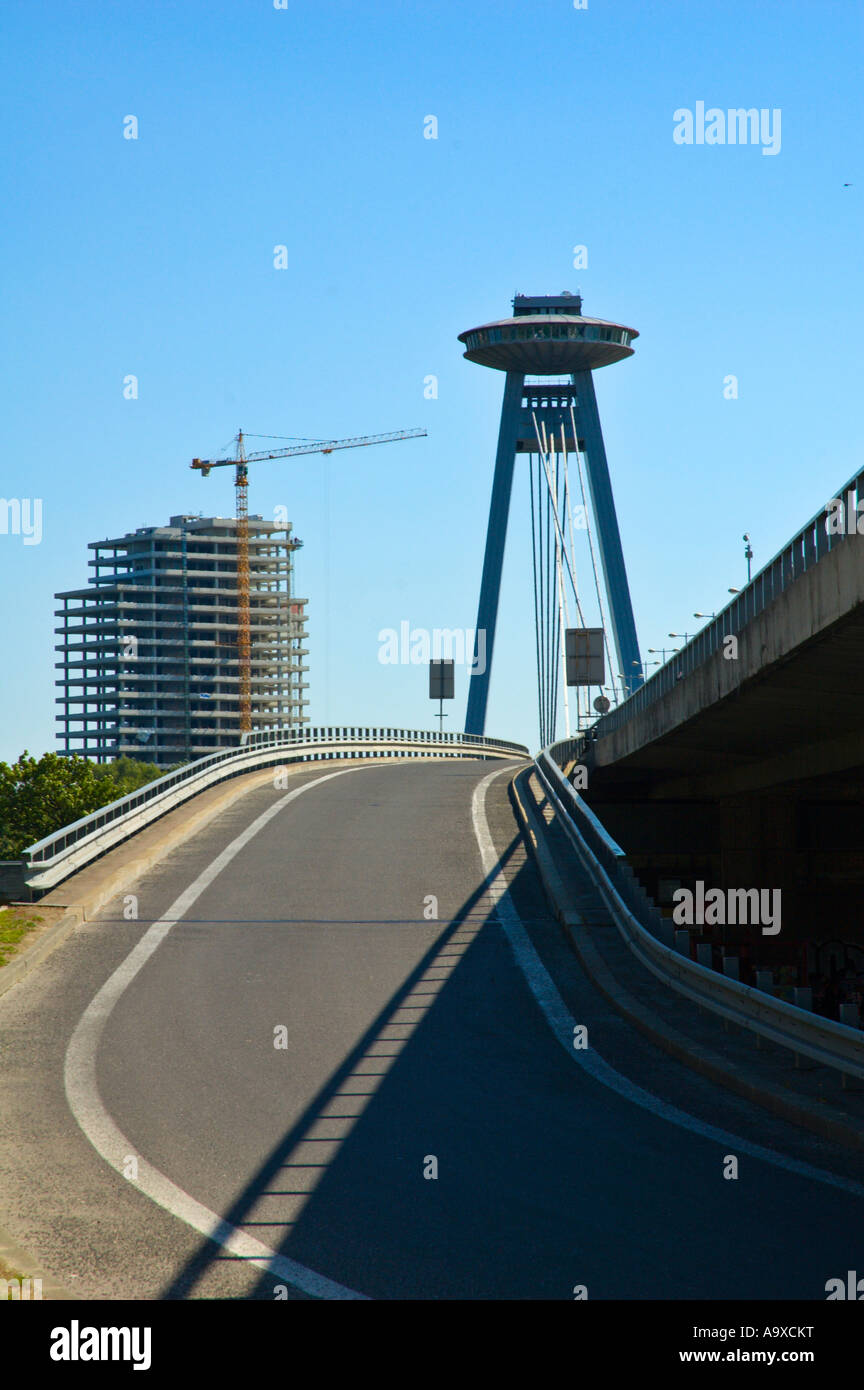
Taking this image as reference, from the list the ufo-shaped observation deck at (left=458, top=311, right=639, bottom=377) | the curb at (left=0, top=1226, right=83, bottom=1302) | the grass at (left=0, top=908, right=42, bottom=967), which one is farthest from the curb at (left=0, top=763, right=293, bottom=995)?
the ufo-shaped observation deck at (left=458, top=311, right=639, bottom=377)

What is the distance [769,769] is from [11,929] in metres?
25.3

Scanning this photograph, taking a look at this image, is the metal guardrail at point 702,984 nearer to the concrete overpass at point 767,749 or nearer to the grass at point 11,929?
the concrete overpass at point 767,749

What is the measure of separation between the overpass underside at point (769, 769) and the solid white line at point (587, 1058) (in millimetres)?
5411

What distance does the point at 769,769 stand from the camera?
4175 cm

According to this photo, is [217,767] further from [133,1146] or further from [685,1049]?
[133,1146]

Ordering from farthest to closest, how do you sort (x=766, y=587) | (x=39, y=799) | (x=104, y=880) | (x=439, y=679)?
(x=39, y=799)
(x=439, y=679)
(x=104, y=880)
(x=766, y=587)

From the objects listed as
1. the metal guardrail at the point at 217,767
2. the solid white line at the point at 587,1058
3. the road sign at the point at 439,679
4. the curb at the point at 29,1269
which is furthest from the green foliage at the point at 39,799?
the curb at the point at 29,1269

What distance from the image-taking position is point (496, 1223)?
9.79 meters

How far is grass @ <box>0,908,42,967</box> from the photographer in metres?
19.9

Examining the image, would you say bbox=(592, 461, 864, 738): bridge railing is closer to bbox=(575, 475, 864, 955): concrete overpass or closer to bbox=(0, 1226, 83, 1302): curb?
bbox=(575, 475, 864, 955): concrete overpass

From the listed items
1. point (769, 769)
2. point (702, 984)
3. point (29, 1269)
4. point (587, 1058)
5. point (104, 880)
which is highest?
point (769, 769)

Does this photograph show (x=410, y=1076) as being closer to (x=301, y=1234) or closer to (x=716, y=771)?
(x=301, y=1234)

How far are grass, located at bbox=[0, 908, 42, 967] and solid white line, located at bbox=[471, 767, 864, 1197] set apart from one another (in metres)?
6.53

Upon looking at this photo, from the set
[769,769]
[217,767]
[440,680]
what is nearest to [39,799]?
[440,680]
